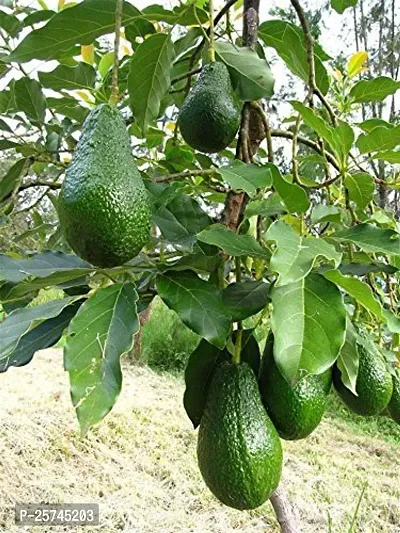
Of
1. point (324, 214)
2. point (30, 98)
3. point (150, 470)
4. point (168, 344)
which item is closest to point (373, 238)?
point (324, 214)

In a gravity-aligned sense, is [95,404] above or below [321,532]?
above

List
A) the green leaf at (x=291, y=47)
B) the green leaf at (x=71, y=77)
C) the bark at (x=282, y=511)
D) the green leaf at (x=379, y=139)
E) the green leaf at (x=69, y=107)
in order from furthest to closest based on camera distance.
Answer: the bark at (x=282, y=511)
the green leaf at (x=69, y=107)
the green leaf at (x=71, y=77)
the green leaf at (x=291, y=47)
the green leaf at (x=379, y=139)

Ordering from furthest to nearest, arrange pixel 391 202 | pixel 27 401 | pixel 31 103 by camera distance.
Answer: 1. pixel 391 202
2. pixel 27 401
3. pixel 31 103

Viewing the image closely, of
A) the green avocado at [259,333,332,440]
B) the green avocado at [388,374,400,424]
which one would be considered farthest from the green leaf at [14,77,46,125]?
the green avocado at [388,374,400,424]

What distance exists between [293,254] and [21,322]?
253 mm

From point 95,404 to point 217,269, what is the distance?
0.20 m

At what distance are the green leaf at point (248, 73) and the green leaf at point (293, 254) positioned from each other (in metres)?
0.20

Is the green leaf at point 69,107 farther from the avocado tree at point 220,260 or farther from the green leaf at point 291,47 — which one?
the green leaf at point 291,47

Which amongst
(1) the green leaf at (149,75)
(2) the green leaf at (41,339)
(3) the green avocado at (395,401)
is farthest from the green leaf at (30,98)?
(3) the green avocado at (395,401)

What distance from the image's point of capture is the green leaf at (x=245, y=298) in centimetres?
52

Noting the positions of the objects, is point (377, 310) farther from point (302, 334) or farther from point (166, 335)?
point (166, 335)

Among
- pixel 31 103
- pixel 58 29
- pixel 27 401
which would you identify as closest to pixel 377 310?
pixel 58 29

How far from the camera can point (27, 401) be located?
352cm

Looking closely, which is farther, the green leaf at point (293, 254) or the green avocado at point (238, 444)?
the green avocado at point (238, 444)
